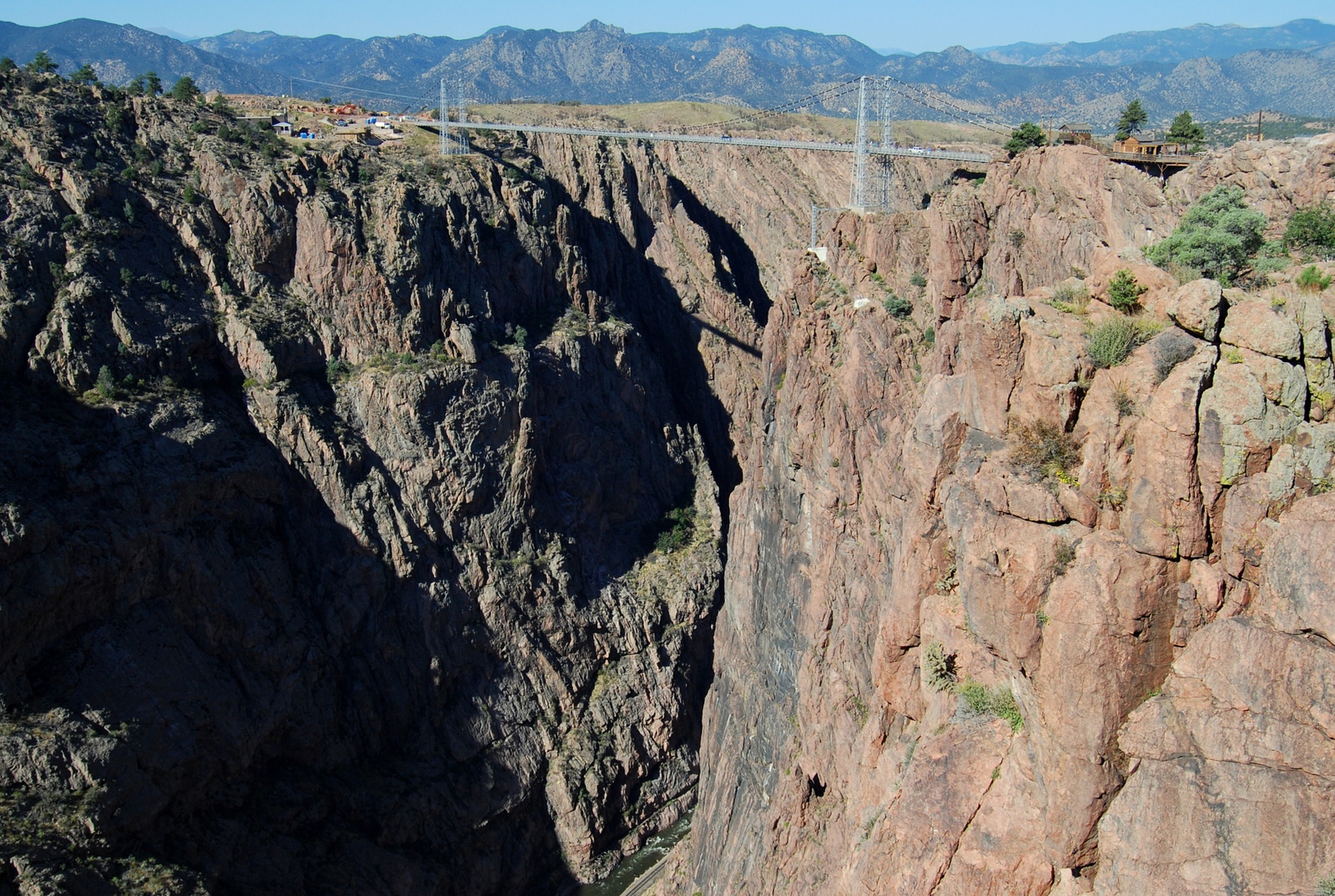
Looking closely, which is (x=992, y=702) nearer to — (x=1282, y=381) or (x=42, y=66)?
(x=1282, y=381)

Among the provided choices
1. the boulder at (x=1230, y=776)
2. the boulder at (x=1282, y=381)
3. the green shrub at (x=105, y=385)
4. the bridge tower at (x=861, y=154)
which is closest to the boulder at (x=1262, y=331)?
the boulder at (x=1282, y=381)

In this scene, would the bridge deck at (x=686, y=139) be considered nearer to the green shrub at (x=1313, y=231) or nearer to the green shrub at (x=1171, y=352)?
→ the green shrub at (x=1313, y=231)

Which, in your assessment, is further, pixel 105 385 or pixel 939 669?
pixel 105 385

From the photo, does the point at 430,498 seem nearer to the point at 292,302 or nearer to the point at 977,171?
the point at 292,302

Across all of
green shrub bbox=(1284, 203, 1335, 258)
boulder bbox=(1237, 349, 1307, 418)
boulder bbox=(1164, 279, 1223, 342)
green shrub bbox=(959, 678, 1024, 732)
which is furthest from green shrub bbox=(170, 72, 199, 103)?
boulder bbox=(1237, 349, 1307, 418)

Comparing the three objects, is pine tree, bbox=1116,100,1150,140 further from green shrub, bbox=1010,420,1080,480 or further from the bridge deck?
green shrub, bbox=1010,420,1080,480

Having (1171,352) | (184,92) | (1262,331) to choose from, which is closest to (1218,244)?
(1262,331)
